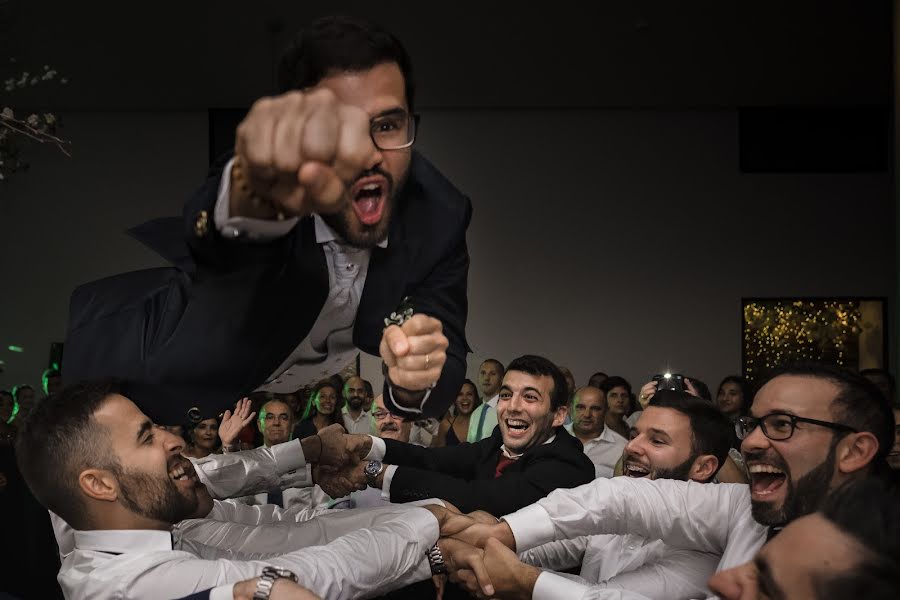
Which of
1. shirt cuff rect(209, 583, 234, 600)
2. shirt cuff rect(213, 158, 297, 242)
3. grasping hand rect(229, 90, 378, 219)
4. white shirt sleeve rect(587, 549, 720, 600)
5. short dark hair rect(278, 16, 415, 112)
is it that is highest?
short dark hair rect(278, 16, 415, 112)

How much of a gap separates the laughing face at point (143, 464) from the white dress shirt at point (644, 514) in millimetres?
851

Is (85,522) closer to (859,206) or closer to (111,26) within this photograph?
(111,26)

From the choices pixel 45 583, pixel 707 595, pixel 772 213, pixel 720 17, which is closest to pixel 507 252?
pixel 772 213

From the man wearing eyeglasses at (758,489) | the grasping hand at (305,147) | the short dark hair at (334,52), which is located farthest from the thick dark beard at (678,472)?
the grasping hand at (305,147)

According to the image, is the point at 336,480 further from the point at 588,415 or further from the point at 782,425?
the point at 588,415

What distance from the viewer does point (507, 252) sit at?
9570 mm

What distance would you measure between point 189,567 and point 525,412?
1.71 metres

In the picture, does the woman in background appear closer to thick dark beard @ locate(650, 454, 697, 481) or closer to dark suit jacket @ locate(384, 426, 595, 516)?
dark suit jacket @ locate(384, 426, 595, 516)

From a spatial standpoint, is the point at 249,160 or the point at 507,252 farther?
the point at 507,252

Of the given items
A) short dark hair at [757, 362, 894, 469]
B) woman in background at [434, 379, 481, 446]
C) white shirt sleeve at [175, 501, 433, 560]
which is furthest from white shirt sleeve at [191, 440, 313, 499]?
woman in background at [434, 379, 481, 446]

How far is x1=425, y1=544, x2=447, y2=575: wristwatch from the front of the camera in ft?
8.81

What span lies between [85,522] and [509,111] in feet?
25.0

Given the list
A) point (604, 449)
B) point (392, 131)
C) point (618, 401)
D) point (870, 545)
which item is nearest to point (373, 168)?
point (392, 131)

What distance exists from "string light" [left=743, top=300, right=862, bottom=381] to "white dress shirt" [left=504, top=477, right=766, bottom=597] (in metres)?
7.18
